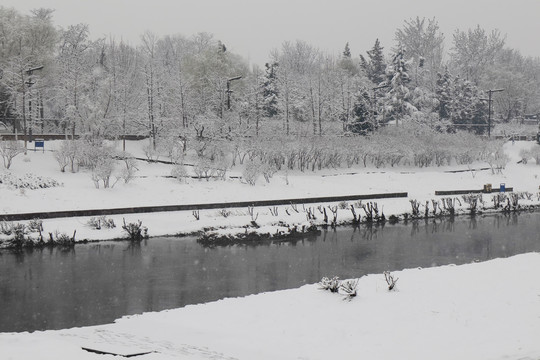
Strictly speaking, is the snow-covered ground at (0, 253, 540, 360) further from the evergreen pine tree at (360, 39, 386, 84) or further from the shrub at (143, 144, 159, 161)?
the evergreen pine tree at (360, 39, 386, 84)

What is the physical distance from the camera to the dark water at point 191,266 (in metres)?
17.6

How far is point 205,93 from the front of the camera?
203ft

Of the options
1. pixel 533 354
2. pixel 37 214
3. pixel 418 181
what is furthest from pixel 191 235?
pixel 418 181

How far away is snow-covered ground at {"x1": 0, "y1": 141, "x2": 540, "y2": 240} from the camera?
30.1 metres

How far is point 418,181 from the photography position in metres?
47.1

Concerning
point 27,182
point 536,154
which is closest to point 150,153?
point 27,182

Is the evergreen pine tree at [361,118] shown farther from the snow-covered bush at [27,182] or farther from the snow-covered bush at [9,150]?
the snow-covered bush at [27,182]

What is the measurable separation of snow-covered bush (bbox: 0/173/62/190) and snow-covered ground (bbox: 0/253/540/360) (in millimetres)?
20683

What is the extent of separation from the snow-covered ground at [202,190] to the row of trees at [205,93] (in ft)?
14.3

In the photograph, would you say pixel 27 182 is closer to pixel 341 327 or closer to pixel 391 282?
pixel 391 282

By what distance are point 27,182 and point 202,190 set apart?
10.0 m

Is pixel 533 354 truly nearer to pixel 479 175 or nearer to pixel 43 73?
pixel 479 175

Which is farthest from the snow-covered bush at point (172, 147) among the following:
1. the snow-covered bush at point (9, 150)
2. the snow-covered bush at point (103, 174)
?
the snow-covered bush at point (9, 150)

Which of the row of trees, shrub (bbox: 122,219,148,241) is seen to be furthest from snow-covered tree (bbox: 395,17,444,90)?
shrub (bbox: 122,219,148,241)
